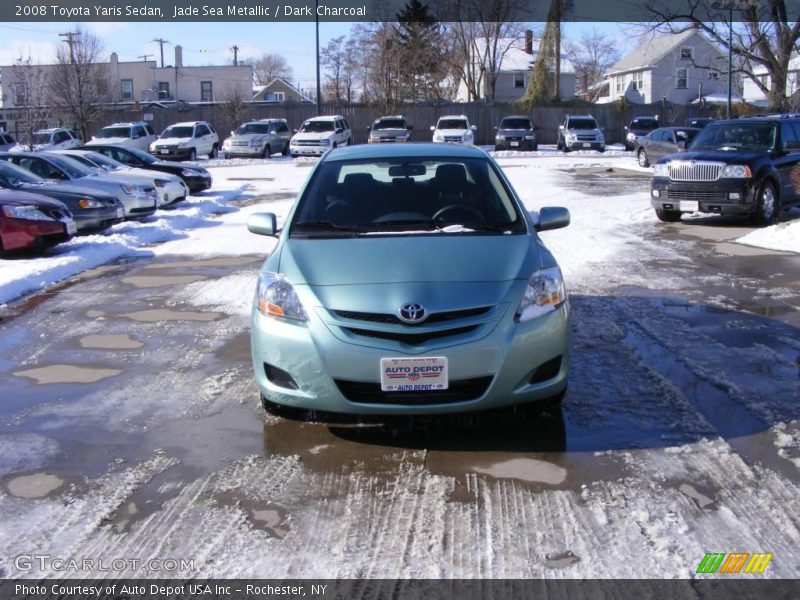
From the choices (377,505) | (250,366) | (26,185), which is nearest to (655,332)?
(250,366)

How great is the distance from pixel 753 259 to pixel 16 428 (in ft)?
29.5

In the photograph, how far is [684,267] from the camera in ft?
34.2

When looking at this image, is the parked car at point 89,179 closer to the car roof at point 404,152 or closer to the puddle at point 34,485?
the car roof at point 404,152

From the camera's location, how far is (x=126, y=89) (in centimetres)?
8175

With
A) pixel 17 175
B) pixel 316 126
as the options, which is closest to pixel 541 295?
pixel 17 175

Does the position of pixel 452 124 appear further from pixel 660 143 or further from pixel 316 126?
pixel 660 143

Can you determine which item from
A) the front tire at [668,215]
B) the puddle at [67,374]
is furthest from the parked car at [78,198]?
the front tire at [668,215]

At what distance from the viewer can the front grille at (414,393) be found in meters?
4.49

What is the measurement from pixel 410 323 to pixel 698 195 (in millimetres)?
10498

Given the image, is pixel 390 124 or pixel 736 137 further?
pixel 390 124

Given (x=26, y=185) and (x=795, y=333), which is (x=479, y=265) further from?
(x=26, y=185)

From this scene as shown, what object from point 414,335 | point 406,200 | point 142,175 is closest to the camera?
point 414,335

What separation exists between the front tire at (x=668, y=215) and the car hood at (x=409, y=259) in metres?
10.1

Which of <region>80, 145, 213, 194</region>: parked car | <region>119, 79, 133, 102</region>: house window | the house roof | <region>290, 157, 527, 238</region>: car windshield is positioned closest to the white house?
the house roof
